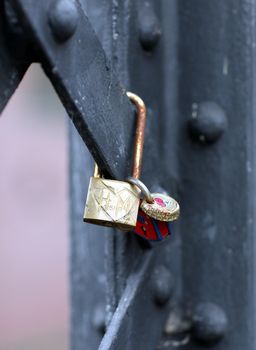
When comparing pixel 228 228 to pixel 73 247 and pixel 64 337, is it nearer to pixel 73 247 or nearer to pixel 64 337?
pixel 73 247

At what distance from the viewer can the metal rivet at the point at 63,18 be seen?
2.78 ft

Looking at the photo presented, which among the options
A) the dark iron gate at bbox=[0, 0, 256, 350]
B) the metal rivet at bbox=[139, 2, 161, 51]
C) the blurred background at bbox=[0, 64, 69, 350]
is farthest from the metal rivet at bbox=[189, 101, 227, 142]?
the blurred background at bbox=[0, 64, 69, 350]

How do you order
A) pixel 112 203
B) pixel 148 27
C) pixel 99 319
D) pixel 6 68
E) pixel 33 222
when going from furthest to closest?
1. pixel 33 222
2. pixel 99 319
3. pixel 148 27
4. pixel 112 203
5. pixel 6 68

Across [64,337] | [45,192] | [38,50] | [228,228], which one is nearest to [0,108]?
[38,50]

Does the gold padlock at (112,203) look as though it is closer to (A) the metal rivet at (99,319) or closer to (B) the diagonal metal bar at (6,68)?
(B) the diagonal metal bar at (6,68)

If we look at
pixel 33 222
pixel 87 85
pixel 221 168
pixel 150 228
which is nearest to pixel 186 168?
pixel 221 168

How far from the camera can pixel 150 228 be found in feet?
3.34

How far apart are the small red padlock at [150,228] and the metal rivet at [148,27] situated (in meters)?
0.21

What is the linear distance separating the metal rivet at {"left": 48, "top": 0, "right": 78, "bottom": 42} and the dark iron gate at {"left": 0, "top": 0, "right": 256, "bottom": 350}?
126 millimetres

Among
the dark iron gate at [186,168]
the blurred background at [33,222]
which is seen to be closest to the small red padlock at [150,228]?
the dark iron gate at [186,168]

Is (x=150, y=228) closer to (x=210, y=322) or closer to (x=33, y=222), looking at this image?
(x=210, y=322)

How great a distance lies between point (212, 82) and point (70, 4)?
0.99 feet

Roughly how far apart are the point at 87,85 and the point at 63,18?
8 centimetres

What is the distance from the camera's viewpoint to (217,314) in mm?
1141
